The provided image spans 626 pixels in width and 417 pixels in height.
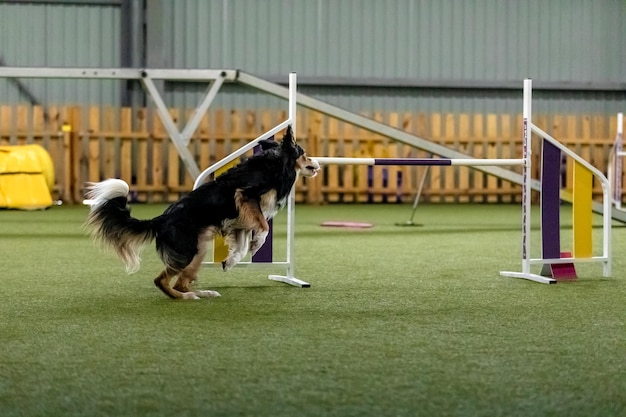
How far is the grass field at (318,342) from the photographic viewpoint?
3.17 meters

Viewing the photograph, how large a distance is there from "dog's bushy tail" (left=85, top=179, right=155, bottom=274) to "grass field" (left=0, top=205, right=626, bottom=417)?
0.35m

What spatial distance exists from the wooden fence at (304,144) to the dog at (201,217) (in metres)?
11.4

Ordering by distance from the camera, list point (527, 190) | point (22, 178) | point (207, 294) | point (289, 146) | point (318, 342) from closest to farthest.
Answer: point (318, 342) → point (207, 294) → point (289, 146) → point (527, 190) → point (22, 178)

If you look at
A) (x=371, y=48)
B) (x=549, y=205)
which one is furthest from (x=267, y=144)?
(x=371, y=48)

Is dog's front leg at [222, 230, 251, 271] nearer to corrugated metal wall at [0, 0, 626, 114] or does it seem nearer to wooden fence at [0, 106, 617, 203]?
wooden fence at [0, 106, 617, 203]

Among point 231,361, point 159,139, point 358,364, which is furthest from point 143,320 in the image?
point 159,139

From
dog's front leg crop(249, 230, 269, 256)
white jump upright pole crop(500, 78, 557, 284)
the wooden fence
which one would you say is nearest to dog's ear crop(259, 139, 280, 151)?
dog's front leg crop(249, 230, 269, 256)

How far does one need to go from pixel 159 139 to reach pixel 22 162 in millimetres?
3148

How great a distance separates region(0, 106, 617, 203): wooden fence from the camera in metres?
17.3

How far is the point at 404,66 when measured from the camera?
18578mm

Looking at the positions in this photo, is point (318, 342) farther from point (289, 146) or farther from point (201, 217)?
point (289, 146)

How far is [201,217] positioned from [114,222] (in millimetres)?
524

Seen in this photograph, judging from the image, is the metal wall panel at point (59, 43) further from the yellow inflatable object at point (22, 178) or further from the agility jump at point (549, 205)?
the agility jump at point (549, 205)

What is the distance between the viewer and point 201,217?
5.77 meters
